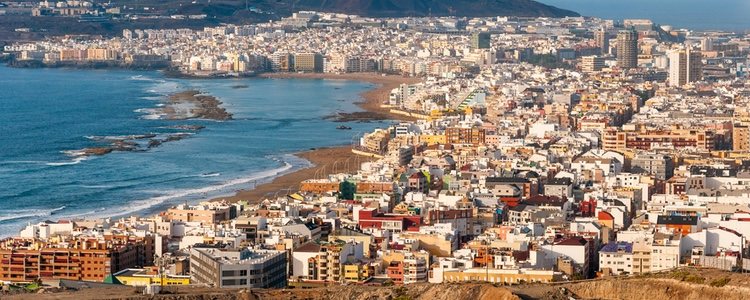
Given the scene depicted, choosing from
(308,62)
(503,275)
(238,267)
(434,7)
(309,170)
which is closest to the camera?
(238,267)

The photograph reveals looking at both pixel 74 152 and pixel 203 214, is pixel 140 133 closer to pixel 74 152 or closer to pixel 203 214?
pixel 74 152

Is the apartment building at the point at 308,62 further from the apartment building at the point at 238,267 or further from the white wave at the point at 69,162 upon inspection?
the apartment building at the point at 238,267

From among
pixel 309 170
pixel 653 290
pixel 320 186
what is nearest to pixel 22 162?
pixel 309 170

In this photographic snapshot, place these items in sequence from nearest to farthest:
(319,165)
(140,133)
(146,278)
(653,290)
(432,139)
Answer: (653,290) < (146,278) < (319,165) < (432,139) < (140,133)

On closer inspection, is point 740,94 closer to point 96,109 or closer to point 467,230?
point 96,109

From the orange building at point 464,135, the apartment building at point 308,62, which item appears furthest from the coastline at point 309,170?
the apartment building at point 308,62

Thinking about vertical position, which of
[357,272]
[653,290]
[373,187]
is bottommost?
[357,272]

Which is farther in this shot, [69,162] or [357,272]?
[69,162]

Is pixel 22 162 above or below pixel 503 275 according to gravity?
below
